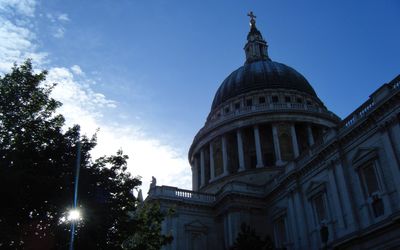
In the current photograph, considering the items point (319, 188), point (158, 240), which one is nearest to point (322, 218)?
point (319, 188)

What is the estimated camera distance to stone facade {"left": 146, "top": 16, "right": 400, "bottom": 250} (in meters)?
22.9

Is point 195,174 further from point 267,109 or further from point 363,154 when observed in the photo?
point 363,154

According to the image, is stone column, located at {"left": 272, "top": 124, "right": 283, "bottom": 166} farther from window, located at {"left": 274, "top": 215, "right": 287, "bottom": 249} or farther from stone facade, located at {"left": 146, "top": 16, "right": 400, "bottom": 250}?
window, located at {"left": 274, "top": 215, "right": 287, "bottom": 249}

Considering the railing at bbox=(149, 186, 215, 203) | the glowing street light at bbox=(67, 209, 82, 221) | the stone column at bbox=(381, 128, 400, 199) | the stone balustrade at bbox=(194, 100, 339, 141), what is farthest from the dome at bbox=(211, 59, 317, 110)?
the glowing street light at bbox=(67, 209, 82, 221)

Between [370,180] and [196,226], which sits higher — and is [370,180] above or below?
below

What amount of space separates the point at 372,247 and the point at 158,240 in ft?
38.2

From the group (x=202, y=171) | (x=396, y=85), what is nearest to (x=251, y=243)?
(x=396, y=85)

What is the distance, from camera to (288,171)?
3139 cm

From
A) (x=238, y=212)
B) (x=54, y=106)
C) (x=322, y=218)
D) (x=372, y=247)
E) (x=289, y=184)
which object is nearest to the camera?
(x=54, y=106)

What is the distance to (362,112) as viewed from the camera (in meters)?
25.3

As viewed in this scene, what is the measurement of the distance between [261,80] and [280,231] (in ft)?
77.2

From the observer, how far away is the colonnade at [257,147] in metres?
42.4

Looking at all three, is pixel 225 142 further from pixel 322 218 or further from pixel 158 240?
pixel 158 240

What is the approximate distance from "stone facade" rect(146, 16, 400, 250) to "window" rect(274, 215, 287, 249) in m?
0.08
